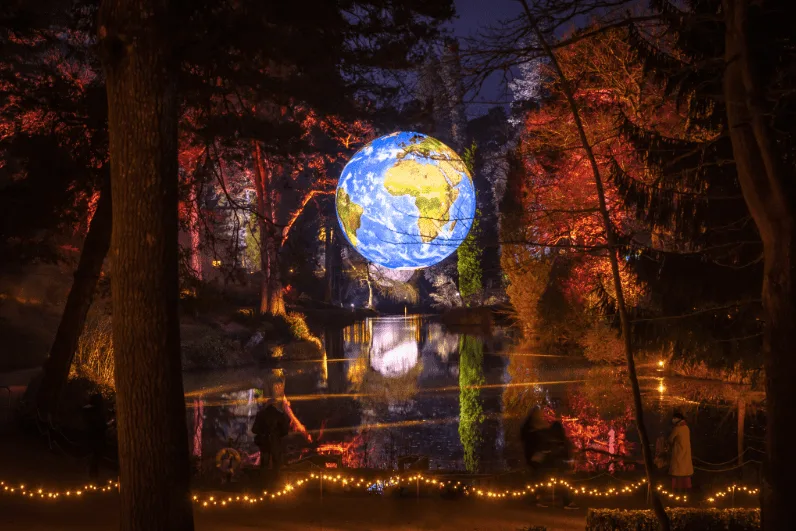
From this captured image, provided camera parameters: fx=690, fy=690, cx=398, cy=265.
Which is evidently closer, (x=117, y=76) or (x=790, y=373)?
(x=117, y=76)

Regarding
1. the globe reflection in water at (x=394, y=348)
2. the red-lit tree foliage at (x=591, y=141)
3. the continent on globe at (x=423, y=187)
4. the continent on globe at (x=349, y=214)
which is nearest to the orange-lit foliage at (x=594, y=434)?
the red-lit tree foliage at (x=591, y=141)

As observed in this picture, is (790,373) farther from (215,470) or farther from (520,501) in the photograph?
(215,470)

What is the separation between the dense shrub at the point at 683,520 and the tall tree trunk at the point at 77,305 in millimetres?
9675

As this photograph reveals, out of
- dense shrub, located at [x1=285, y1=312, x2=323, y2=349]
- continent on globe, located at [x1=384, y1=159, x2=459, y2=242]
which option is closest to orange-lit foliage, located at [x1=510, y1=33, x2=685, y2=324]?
continent on globe, located at [x1=384, y1=159, x2=459, y2=242]

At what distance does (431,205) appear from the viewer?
60.1 feet

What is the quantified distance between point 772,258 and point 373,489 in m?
5.94

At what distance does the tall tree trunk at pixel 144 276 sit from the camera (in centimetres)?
576

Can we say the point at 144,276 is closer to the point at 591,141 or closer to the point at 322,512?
the point at 322,512

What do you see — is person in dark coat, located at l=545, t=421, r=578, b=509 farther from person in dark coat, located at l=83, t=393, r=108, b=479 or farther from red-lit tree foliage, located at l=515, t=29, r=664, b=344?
person in dark coat, located at l=83, t=393, r=108, b=479

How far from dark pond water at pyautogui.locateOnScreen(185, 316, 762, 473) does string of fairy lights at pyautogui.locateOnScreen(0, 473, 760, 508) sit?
79 cm

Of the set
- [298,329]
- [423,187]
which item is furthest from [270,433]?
[298,329]

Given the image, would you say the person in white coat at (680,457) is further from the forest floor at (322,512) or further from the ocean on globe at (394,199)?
the ocean on globe at (394,199)

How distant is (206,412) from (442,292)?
4143 cm

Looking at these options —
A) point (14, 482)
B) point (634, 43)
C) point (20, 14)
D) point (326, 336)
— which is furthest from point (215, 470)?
point (326, 336)
